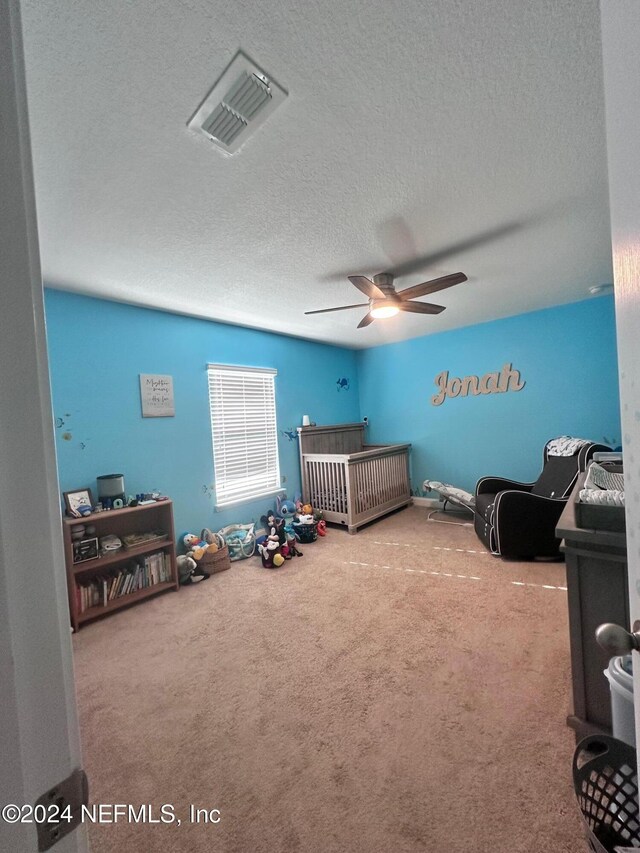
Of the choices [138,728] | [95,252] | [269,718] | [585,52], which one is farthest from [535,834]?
[95,252]

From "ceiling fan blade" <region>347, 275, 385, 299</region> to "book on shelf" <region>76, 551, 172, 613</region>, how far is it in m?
2.55

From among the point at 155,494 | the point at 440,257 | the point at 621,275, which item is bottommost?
the point at 155,494

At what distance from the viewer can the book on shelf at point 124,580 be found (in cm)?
239

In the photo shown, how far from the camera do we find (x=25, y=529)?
1.23 feet

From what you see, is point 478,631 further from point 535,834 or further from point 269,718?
point 269,718

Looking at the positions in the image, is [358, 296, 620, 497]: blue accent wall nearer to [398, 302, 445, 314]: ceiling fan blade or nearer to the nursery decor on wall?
[398, 302, 445, 314]: ceiling fan blade

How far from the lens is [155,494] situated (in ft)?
9.37

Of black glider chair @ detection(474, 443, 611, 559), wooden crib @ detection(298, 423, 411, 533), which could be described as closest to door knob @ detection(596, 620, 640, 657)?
black glider chair @ detection(474, 443, 611, 559)

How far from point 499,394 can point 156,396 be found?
3.79 meters

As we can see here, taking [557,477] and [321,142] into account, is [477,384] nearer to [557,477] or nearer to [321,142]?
[557,477]

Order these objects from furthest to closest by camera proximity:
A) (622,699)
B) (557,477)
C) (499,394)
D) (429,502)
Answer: (429,502), (499,394), (557,477), (622,699)

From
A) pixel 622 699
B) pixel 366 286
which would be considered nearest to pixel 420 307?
pixel 366 286

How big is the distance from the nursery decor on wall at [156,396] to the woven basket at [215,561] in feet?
4.24

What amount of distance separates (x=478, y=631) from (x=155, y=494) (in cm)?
254
